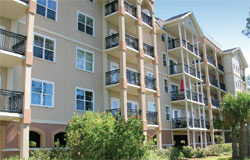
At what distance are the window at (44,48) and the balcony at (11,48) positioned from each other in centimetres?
173

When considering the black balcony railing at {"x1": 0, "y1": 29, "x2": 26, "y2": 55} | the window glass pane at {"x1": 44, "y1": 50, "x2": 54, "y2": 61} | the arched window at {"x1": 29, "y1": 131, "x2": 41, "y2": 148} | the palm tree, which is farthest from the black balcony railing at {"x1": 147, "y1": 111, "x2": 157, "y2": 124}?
the black balcony railing at {"x1": 0, "y1": 29, "x2": 26, "y2": 55}

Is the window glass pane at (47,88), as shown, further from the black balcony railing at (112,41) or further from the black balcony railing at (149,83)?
the black balcony railing at (149,83)

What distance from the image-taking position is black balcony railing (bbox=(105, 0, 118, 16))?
24.7m

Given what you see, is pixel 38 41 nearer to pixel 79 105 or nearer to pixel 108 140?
pixel 79 105

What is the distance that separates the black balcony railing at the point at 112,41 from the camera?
24156mm

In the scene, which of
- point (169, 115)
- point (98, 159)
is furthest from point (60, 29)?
point (169, 115)

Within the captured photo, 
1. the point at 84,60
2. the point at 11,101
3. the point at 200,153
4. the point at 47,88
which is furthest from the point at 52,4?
the point at 200,153

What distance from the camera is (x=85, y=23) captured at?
76.8ft

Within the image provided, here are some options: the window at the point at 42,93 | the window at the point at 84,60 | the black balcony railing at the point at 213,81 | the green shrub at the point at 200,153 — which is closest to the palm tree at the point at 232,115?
the green shrub at the point at 200,153

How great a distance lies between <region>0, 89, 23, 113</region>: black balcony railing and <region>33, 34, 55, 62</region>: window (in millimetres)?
4152

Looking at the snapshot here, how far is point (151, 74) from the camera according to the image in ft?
98.9

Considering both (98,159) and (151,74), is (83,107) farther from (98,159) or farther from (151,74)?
(151,74)

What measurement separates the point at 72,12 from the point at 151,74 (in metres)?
12.0

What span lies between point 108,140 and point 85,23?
12.6m
